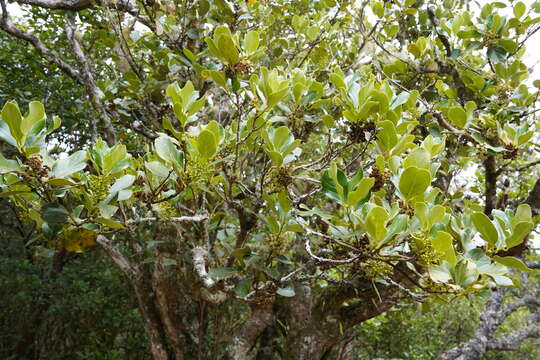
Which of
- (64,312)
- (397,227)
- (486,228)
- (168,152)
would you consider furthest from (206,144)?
(64,312)

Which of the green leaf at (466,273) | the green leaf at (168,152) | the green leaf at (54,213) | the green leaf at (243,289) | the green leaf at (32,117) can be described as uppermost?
the green leaf at (32,117)

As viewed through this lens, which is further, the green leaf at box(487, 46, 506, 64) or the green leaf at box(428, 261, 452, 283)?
the green leaf at box(487, 46, 506, 64)

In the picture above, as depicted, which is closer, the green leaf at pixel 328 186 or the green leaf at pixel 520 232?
the green leaf at pixel 520 232

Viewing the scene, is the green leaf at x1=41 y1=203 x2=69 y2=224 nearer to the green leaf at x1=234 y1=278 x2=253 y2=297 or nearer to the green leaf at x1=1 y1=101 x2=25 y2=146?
the green leaf at x1=1 y1=101 x2=25 y2=146

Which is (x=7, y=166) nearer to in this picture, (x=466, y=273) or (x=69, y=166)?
(x=69, y=166)

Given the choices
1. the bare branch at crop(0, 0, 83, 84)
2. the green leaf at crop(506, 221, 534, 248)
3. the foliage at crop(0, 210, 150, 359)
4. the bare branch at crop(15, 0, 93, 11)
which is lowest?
the foliage at crop(0, 210, 150, 359)

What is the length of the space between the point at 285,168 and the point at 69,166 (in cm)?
70

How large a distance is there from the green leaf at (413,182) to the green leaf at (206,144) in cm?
54

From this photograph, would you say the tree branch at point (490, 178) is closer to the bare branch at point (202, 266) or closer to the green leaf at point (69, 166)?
the bare branch at point (202, 266)

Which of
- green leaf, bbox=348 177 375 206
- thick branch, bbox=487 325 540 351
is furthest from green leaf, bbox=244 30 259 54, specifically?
thick branch, bbox=487 325 540 351

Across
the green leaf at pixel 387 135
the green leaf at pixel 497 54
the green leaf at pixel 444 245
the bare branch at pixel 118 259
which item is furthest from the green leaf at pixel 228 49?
the bare branch at pixel 118 259

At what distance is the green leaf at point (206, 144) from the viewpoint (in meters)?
1.16

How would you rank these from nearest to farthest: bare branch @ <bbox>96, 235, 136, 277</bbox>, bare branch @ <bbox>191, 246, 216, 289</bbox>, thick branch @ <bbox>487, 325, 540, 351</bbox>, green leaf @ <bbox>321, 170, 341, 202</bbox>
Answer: green leaf @ <bbox>321, 170, 341, 202</bbox> < bare branch @ <bbox>191, 246, 216, 289</bbox> < bare branch @ <bbox>96, 235, 136, 277</bbox> < thick branch @ <bbox>487, 325, 540, 351</bbox>

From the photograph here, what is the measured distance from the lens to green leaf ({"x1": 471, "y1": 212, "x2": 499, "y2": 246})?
3.42 ft
